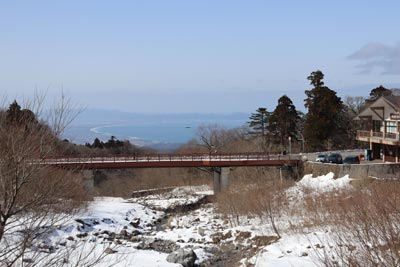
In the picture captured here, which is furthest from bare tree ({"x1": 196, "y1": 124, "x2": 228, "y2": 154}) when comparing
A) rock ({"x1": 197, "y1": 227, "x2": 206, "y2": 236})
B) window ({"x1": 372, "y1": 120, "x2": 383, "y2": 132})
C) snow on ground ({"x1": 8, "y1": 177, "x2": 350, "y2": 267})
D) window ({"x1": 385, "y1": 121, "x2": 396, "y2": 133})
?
rock ({"x1": 197, "y1": 227, "x2": 206, "y2": 236})

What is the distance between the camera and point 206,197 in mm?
49281

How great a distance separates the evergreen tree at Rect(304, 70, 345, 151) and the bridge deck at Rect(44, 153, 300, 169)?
22.0ft

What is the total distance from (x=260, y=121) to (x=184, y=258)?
49.7 metres

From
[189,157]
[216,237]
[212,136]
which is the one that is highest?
[212,136]

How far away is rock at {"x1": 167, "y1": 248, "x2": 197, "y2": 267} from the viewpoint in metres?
22.8

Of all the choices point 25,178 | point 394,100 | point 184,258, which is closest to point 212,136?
point 394,100

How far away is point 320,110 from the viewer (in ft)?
170

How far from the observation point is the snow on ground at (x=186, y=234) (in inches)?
886

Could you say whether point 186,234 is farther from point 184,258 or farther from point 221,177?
point 221,177

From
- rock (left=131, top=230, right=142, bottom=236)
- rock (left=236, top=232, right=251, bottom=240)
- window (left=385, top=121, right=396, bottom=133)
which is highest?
window (left=385, top=121, right=396, bottom=133)

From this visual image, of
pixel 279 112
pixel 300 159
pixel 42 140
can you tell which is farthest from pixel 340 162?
pixel 42 140

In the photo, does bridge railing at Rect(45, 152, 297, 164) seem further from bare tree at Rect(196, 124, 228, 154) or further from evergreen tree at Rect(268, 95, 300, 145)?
bare tree at Rect(196, 124, 228, 154)

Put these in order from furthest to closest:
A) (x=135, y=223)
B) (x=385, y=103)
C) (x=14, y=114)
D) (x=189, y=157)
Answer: (x=189, y=157)
(x=385, y=103)
(x=135, y=223)
(x=14, y=114)

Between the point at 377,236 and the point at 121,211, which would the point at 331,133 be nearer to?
the point at 121,211
